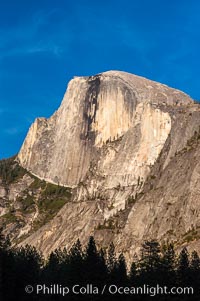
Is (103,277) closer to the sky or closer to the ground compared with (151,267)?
closer to the ground

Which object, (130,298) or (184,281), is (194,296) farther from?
(130,298)

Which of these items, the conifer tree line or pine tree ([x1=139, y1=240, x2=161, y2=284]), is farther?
pine tree ([x1=139, y1=240, x2=161, y2=284])

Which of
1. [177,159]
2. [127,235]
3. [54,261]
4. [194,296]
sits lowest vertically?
[194,296]

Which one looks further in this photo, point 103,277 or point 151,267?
point 151,267

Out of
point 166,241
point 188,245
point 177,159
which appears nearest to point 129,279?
point 188,245

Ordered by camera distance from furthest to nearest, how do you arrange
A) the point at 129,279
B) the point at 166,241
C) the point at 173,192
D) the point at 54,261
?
the point at 173,192, the point at 166,241, the point at 54,261, the point at 129,279

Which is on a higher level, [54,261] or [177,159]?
[177,159]

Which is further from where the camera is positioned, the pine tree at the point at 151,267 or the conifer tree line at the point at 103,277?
the pine tree at the point at 151,267

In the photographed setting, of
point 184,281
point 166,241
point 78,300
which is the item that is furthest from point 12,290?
point 166,241

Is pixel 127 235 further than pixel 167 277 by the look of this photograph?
Yes

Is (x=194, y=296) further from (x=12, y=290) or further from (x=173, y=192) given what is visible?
(x=173, y=192)

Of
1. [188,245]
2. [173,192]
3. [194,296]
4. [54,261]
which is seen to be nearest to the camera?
[194,296]
